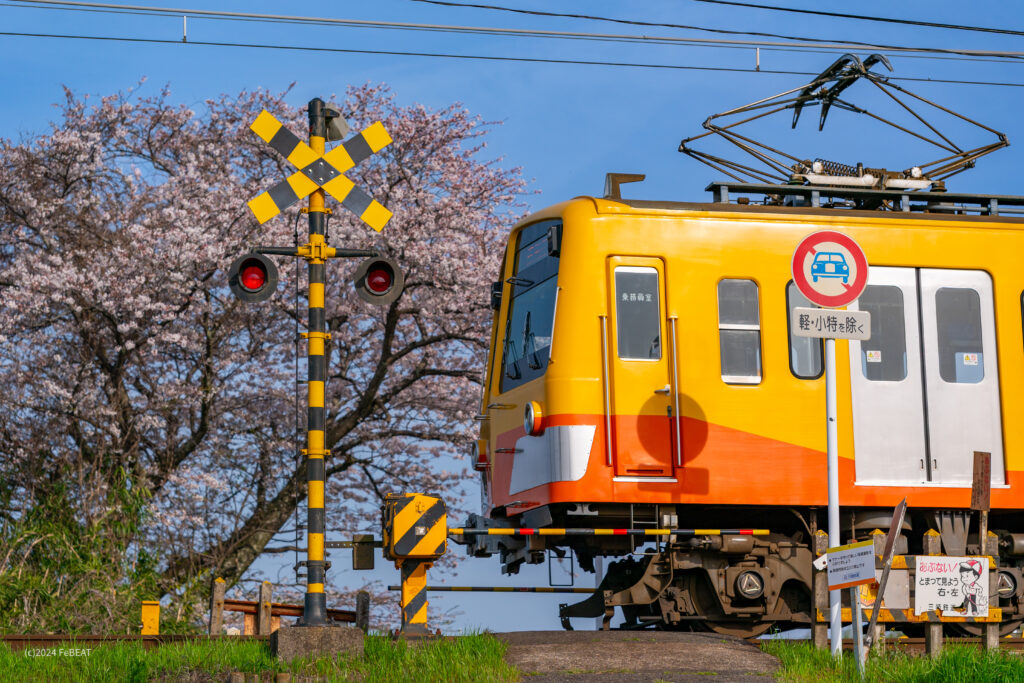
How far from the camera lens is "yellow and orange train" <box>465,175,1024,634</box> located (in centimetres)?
1019

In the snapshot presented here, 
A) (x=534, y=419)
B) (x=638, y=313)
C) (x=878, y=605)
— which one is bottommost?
(x=878, y=605)

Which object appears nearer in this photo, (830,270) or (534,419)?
(830,270)

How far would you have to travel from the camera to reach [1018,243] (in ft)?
37.1

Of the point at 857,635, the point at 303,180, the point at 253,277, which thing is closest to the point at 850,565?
the point at 857,635

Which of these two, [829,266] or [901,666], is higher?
[829,266]

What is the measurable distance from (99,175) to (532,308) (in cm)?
1118

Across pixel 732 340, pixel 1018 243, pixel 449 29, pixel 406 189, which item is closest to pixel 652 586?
pixel 732 340

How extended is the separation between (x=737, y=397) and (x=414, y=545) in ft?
10.4

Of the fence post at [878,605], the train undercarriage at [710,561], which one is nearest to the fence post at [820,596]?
the fence post at [878,605]

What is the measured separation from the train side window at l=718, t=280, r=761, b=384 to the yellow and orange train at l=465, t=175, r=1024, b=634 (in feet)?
0.06

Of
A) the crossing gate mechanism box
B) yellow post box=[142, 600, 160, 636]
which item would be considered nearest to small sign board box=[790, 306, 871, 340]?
the crossing gate mechanism box

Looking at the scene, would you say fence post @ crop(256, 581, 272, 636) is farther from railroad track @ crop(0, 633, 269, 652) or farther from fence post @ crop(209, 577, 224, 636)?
railroad track @ crop(0, 633, 269, 652)

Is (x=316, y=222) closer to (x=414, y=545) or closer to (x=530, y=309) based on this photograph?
(x=530, y=309)

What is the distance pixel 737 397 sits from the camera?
408 inches
